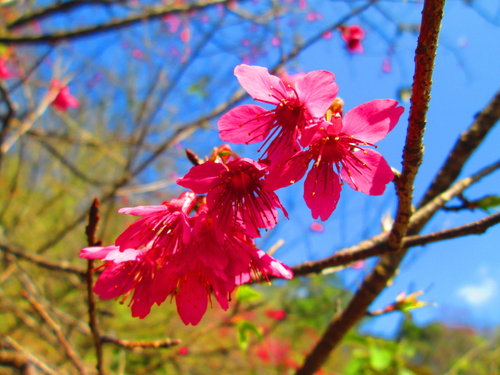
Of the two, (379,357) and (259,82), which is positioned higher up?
(259,82)

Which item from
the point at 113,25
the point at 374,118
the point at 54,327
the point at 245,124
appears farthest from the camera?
the point at 113,25

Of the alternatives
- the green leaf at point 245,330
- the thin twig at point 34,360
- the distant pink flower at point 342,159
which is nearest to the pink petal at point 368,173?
the distant pink flower at point 342,159

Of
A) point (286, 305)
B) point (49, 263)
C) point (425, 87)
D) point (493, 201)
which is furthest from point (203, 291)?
point (286, 305)

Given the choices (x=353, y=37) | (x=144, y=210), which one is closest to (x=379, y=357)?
(x=144, y=210)

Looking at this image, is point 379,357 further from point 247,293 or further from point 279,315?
point 279,315

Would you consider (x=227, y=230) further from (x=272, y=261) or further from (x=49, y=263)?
(x=49, y=263)

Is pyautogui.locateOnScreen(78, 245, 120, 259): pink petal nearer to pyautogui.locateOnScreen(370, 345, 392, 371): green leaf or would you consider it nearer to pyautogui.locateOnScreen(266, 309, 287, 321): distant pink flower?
pyautogui.locateOnScreen(370, 345, 392, 371): green leaf

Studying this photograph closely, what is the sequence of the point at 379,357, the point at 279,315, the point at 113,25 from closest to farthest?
the point at 379,357 < the point at 113,25 < the point at 279,315
